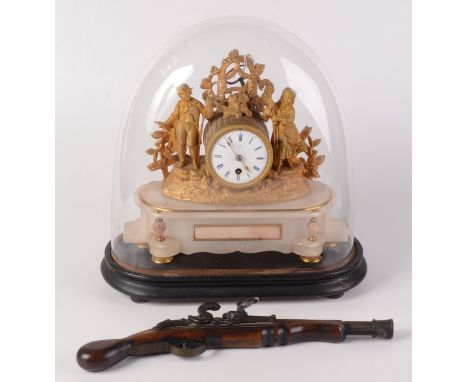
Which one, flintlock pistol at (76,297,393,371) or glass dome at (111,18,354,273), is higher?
glass dome at (111,18,354,273)

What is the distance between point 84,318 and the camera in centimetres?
451

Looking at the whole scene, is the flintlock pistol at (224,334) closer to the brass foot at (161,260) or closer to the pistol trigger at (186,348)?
the pistol trigger at (186,348)

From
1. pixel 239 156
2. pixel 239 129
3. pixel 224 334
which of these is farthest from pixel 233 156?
pixel 224 334

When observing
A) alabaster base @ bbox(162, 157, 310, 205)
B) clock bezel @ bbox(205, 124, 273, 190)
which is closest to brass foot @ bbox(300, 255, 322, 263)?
alabaster base @ bbox(162, 157, 310, 205)

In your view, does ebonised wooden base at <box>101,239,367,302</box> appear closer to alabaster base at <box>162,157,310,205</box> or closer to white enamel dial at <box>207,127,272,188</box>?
alabaster base at <box>162,157,310,205</box>

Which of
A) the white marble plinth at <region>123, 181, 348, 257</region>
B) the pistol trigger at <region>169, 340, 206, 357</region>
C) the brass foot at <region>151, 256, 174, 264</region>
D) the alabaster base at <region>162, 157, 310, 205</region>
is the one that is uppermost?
the alabaster base at <region>162, 157, 310, 205</region>

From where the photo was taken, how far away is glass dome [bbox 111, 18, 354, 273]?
15.3 ft

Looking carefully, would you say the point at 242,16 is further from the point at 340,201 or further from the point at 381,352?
the point at 381,352

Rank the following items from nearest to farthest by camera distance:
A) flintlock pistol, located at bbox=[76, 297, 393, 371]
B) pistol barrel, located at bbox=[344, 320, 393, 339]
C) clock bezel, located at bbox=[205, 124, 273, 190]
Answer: flintlock pistol, located at bbox=[76, 297, 393, 371], pistol barrel, located at bbox=[344, 320, 393, 339], clock bezel, located at bbox=[205, 124, 273, 190]

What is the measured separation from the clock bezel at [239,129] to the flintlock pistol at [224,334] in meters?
0.65

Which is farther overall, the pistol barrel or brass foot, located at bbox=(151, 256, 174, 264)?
brass foot, located at bbox=(151, 256, 174, 264)

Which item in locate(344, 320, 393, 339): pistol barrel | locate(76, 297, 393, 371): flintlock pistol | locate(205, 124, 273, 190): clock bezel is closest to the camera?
locate(76, 297, 393, 371): flintlock pistol

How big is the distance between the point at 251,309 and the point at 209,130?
2.95 feet

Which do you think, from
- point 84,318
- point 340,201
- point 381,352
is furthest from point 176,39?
point 381,352
